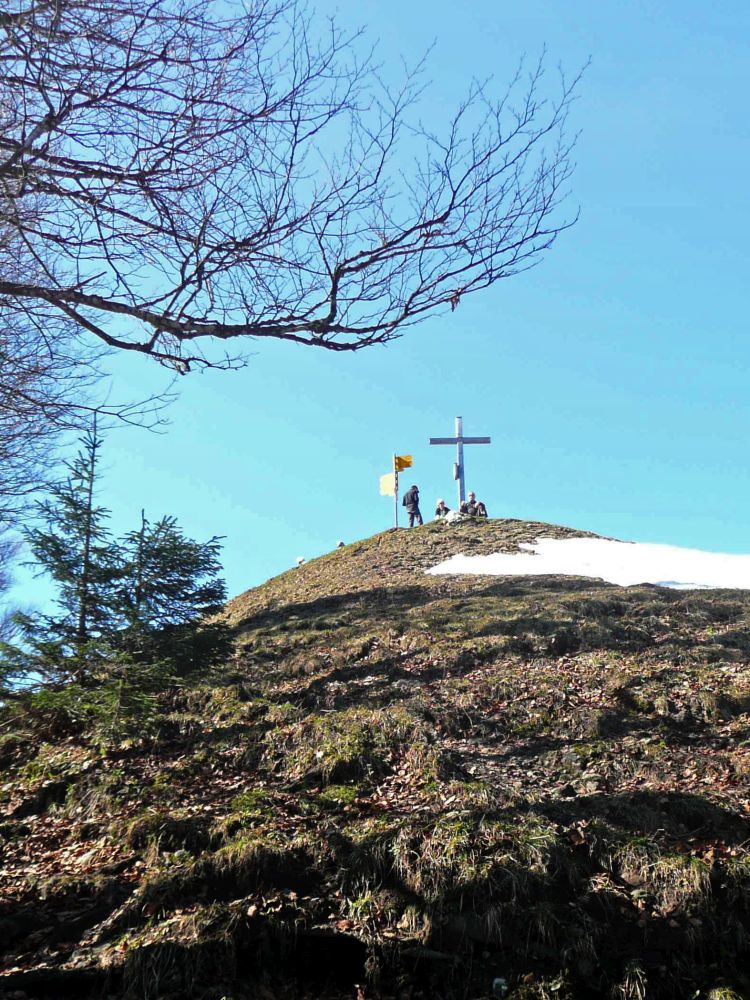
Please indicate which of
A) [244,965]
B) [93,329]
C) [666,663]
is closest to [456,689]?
[666,663]

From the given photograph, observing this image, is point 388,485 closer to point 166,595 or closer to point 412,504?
point 412,504

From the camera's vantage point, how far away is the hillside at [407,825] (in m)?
4.60

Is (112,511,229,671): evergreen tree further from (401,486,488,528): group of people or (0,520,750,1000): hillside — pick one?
(401,486,488,528): group of people

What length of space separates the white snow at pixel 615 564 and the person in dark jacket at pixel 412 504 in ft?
15.4

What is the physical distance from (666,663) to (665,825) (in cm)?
311

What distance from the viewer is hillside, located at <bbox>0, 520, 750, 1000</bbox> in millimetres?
4598

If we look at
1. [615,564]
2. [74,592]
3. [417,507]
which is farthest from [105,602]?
[417,507]

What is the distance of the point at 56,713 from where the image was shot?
8.11 metres

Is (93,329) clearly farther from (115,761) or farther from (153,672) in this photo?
(115,761)

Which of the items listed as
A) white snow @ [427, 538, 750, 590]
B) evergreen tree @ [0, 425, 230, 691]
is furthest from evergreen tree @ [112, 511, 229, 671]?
white snow @ [427, 538, 750, 590]

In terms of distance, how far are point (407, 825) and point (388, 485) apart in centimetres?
1857

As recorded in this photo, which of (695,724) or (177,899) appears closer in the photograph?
(177,899)

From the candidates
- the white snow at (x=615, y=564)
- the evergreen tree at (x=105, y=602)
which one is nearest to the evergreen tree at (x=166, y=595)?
the evergreen tree at (x=105, y=602)

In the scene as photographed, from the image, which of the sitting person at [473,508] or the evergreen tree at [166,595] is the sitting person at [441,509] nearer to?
the sitting person at [473,508]
